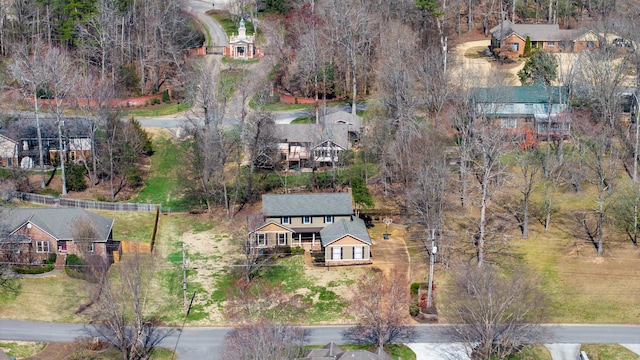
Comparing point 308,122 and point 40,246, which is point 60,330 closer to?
point 40,246

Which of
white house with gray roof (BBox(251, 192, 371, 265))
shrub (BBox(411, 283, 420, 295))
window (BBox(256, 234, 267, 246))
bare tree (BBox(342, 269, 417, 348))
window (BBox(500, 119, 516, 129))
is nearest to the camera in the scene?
bare tree (BBox(342, 269, 417, 348))

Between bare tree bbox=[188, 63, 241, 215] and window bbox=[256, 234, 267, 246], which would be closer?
window bbox=[256, 234, 267, 246]

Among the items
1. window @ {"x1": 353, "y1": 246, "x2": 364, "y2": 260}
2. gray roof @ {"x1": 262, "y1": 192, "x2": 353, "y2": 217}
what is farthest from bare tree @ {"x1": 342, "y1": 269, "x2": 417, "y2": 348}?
gray roof @ {"x1": 262, "y1": 192, "x2": 353, "y2": 217}

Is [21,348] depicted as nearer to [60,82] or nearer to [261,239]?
[261,239]

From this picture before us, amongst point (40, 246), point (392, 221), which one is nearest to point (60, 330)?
point (40, 246)

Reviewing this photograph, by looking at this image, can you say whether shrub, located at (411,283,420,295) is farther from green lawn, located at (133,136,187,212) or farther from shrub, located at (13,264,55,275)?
shrub, located at (13,264,55,275)

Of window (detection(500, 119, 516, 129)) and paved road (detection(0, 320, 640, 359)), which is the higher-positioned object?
window (detection(500, 119, 516, 129))

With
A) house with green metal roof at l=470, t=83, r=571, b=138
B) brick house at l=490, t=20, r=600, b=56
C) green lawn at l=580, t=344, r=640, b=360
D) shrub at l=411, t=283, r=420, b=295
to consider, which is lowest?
green lawn at l=580, t=344, r=640, b=360
